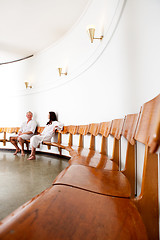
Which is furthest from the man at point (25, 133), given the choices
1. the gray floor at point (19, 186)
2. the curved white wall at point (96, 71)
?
the gray floor at point (19, 186)

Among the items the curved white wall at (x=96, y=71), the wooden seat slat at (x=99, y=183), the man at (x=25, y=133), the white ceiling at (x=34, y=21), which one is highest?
the white ceiling at (x=34, y=21)

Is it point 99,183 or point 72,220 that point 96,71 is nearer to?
point 99,183

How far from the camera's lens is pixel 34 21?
15.1 feet

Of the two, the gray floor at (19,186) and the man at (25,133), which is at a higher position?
the man at (25,133)

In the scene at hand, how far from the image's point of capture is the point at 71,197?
611 mm

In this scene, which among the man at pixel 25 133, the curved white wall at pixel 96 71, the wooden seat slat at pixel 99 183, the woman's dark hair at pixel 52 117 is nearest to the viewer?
the wooden seat slat at pixel 99 183

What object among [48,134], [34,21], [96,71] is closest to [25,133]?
[48,134]

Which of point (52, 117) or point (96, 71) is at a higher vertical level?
point (96, 71)

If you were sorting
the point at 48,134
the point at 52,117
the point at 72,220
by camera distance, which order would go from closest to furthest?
the point at 72,220
the point at 48,134
the point at 52,117

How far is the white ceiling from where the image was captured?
3.99 metres

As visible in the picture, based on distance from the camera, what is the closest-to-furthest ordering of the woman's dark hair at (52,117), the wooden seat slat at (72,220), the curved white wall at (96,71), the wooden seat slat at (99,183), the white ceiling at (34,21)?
the wooden seat slat at (72,220) → the wooden seat slat at (99,183) → the curved white wall at (96,71) → the white ceiling at (34,21) → the woman's dark hair at (52,117)

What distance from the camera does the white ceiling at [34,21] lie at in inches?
157

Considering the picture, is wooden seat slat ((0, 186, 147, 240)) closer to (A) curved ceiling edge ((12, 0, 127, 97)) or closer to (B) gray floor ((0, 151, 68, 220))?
(B) gray floor ((0, 151, 68, 220))

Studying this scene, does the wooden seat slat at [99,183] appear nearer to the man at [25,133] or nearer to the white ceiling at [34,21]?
the white ceiling at [34,21]
